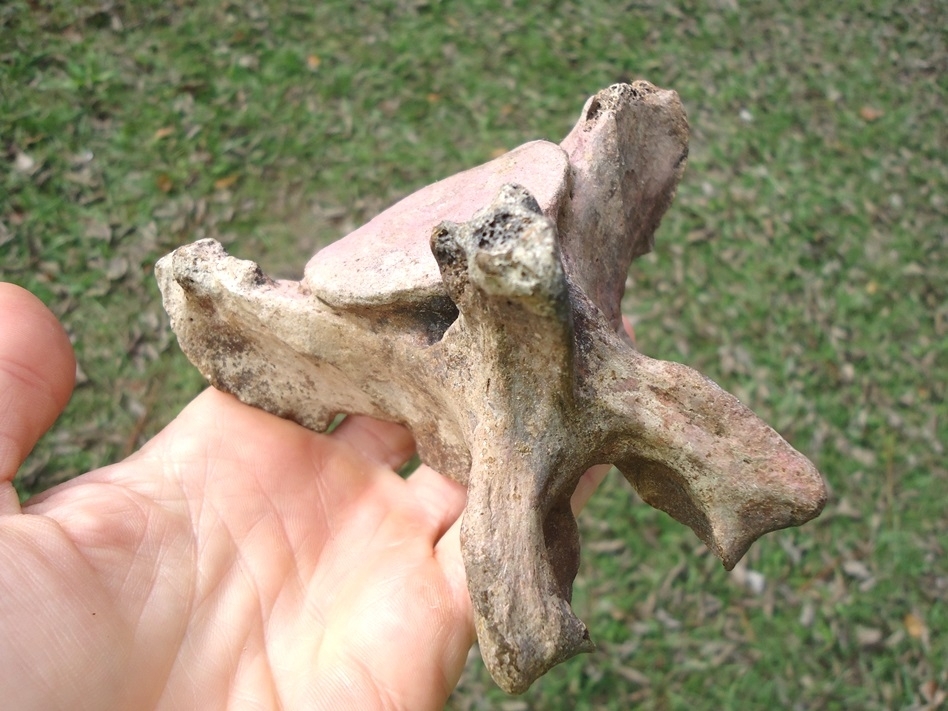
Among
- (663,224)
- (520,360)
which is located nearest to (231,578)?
(520,360)

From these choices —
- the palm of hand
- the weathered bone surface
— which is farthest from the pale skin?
the weathered bone surface

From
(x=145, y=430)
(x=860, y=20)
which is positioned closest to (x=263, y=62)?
(x=145, y=430)

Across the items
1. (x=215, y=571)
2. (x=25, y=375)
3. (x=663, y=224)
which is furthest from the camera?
(x=663, y=224)

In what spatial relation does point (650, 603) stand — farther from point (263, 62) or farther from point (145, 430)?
point (263, 62)

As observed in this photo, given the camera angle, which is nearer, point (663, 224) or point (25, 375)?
point (25, 375)

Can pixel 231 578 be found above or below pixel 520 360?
below

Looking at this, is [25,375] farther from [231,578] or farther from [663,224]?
[663,224]

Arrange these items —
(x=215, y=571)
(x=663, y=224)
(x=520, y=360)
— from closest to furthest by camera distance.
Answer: (x=520, y=360), (x=215, y=571), (x=663, y=224)

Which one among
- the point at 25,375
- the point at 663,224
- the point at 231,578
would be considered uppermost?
the point at 25,375

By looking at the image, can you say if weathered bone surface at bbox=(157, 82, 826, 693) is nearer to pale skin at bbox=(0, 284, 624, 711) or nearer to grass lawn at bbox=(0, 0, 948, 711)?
pale skin at bbox=(0, 284, 624, 711)
